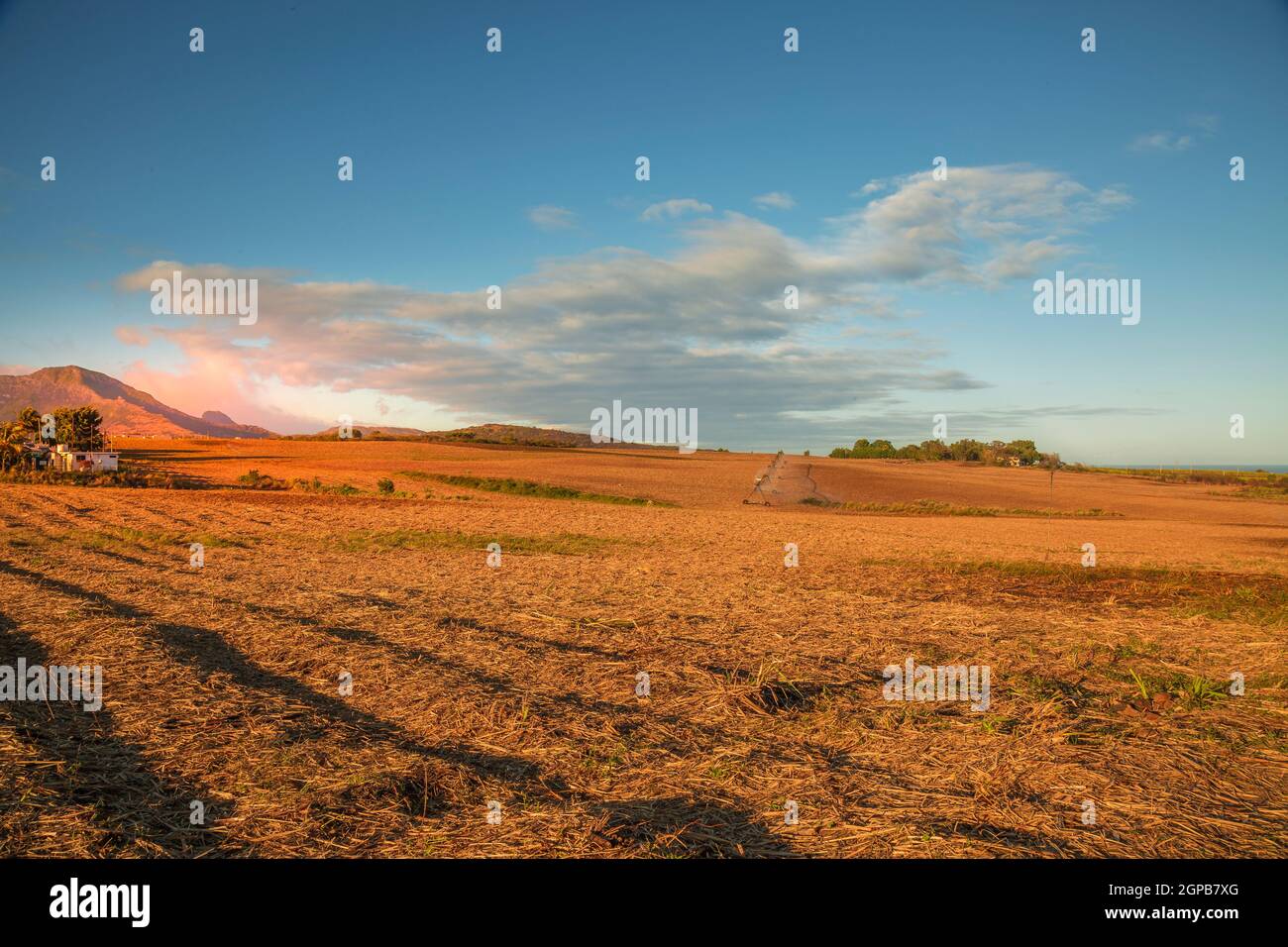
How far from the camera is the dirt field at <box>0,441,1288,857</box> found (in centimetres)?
477

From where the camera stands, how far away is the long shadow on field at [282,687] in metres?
5.68

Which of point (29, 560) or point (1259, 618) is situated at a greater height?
point (29, 560)

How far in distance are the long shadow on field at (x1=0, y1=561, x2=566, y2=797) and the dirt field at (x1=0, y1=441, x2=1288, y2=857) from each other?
1.8 inches

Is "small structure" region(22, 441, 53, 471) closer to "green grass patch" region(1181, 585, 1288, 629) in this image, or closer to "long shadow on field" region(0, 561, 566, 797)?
"long shadow on field" region(0, 561, 566, 797)

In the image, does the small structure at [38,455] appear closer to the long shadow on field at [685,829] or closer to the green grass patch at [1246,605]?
the long shadow on field at [685,829]

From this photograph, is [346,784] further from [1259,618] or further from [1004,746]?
[1259,618]

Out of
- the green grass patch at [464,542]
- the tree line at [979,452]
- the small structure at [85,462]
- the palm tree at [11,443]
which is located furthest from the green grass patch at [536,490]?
the tree line at [979,452]

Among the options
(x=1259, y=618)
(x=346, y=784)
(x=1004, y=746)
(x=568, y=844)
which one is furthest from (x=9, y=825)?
(x=1259, y=618)

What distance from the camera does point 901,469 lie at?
82750mm

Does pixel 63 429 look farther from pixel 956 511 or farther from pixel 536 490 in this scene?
pixel 956 511

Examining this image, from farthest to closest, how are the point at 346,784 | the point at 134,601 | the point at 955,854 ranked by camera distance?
the point at 134,601, the point at 346,784, the point at 955,854
